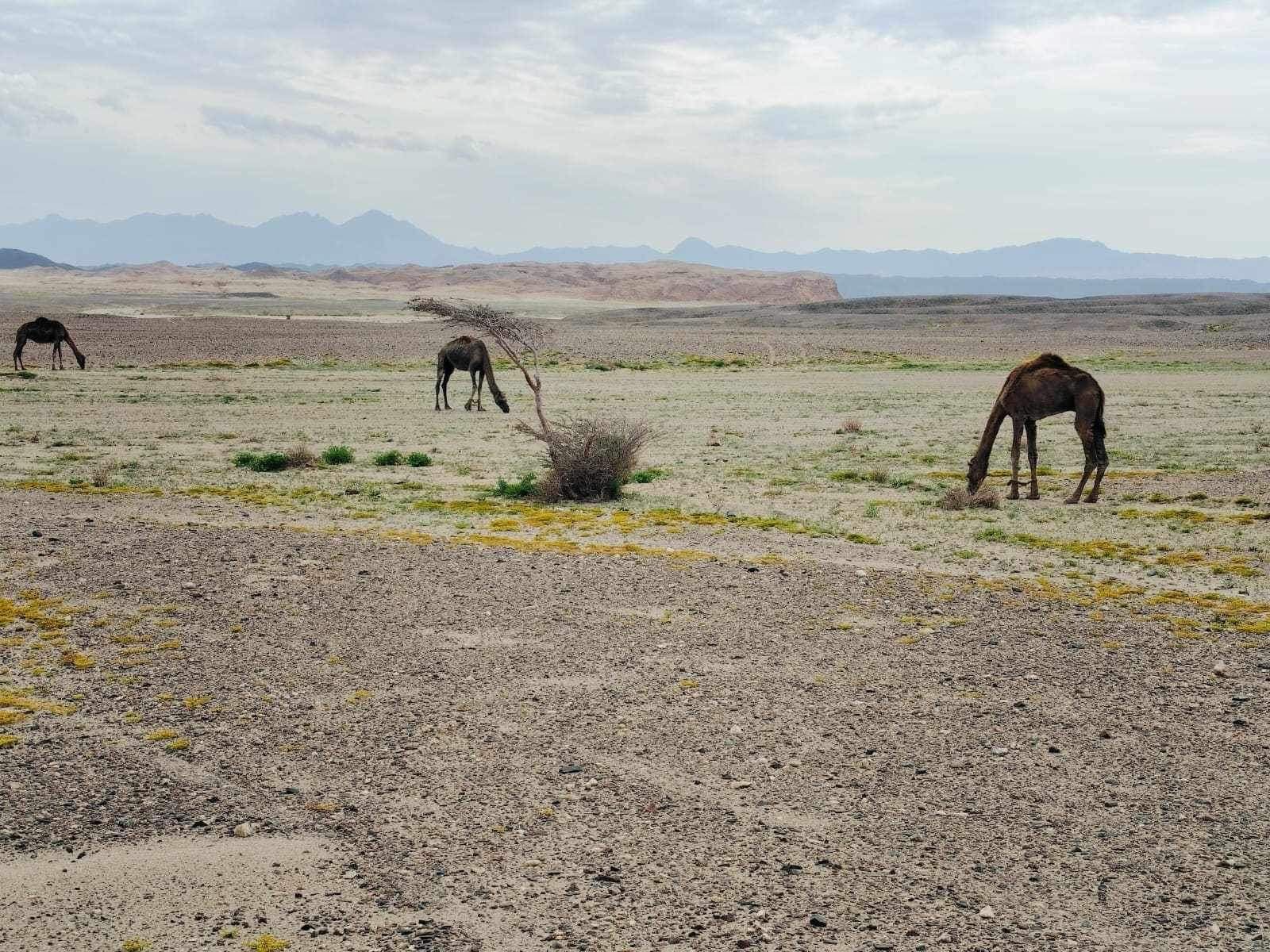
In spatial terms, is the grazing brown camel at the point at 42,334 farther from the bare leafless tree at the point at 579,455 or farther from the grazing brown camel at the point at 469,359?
the bare leafless tree at the point at 579,455

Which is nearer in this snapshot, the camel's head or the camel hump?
the camel's head

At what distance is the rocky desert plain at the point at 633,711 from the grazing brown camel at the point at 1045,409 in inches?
25.4

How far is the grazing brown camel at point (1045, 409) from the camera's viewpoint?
51.4ft

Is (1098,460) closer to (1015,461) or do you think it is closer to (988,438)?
(1015,461)

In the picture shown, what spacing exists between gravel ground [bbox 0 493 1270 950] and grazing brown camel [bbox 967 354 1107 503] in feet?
18.9

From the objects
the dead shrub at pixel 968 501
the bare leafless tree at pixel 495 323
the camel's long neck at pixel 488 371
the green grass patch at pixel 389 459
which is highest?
the bare leafless tree at pixel 495 323

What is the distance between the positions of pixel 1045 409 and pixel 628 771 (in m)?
11.5

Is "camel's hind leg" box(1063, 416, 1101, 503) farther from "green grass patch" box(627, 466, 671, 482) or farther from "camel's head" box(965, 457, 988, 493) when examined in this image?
"green grass patch" box(627, 466, 671, 482)

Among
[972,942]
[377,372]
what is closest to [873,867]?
[972,942]

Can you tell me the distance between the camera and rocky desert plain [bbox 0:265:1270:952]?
16.8 feet

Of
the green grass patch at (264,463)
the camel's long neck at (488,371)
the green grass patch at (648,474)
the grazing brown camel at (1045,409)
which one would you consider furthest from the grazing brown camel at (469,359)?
the grazing brown camel at (1045,409)

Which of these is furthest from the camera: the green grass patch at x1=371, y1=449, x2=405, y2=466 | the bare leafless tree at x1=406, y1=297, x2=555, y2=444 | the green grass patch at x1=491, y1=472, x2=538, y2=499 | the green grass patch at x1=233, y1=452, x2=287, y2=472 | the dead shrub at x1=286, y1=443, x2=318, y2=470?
the green grass patch at x1=371, y1=449, x2=405, y2=466

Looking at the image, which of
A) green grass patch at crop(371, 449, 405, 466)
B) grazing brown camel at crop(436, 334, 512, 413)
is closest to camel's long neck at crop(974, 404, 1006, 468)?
green grass patch at crop(371, 449, 405, 466)

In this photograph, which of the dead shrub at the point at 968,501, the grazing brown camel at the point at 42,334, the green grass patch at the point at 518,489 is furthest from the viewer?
the grazing brown camel at the point at 42,334
